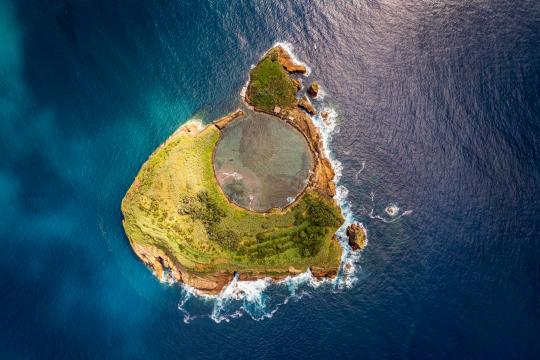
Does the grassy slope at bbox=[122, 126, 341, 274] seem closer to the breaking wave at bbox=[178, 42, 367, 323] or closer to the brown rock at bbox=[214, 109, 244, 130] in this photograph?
the brown rock at bbox=[214, 109, 244, 130]

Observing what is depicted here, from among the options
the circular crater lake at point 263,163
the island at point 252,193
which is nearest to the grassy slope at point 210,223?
the island at point 252,193

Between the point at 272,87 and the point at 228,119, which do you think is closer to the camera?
the point at 272,87

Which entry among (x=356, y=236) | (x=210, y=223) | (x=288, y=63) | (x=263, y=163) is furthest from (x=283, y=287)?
(x=288, y=63)

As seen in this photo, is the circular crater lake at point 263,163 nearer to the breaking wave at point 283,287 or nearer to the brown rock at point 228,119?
the brown rock at point 228,119

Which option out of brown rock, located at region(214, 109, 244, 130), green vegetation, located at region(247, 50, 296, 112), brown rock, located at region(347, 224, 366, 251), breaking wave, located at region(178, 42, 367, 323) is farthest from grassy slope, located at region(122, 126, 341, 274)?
green vegetation, located at region(247, 50, 296, 112)

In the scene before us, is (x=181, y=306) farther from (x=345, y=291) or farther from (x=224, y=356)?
(x=345, y=291)

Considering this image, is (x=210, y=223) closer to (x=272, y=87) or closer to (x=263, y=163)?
(x=263, y=163)
